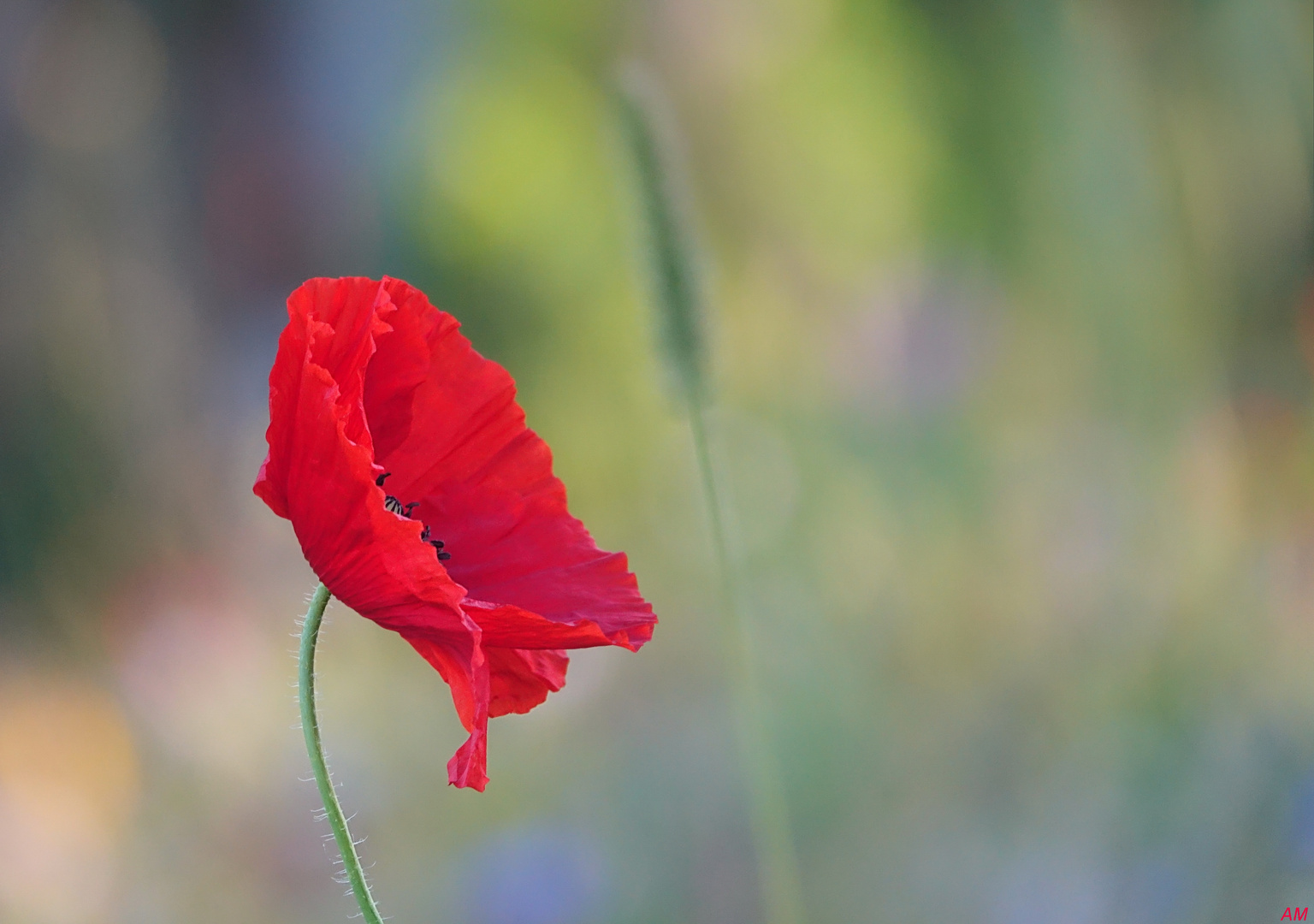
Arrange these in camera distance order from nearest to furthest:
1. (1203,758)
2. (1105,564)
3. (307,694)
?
1. (307,694)
2. (1203,758)
3. (1105,564)

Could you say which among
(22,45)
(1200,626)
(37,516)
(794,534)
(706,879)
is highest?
(22,45)

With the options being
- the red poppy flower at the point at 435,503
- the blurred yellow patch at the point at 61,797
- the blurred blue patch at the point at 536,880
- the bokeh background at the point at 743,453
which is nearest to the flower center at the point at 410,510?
the red poppy flower at the point at 435,503

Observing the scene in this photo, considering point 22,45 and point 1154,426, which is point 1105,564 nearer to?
point 1154,426

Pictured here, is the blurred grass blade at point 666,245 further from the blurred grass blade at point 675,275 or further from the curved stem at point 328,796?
the curved stem at point 328,796

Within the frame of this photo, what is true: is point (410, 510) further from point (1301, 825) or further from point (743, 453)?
point (743, 453)

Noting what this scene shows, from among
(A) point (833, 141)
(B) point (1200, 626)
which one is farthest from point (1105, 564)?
(A) point (833, 141)

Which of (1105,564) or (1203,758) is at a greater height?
(1105,564)

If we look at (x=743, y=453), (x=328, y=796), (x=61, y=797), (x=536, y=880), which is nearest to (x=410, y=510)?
(x=328, y=796)
